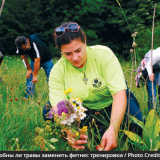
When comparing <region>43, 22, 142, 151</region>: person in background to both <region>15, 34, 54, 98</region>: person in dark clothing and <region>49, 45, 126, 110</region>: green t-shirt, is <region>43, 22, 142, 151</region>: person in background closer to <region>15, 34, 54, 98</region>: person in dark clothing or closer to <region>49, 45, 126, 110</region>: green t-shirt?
<region>49, 45, 126, 110</region>: green t-shirt

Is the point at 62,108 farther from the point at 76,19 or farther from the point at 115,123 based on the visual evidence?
the point at 76,19

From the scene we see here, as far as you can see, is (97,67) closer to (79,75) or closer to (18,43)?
(79,75)

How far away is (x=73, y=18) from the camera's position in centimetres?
1275

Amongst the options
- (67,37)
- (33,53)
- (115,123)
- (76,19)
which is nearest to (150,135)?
(115,123)

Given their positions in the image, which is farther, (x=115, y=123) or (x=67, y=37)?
(x=67, y=37)

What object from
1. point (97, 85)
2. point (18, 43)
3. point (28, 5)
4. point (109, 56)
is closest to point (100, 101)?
point (97, 85)

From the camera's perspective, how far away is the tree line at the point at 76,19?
12203mm

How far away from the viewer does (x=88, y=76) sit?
5.94 ft

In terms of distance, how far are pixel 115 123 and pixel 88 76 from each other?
1.81 ft

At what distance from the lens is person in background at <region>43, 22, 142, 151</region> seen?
1.60m

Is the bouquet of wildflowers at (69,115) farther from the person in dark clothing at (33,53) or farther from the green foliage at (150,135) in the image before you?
the person in dark clothing at (33,53)

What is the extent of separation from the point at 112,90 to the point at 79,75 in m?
0.38

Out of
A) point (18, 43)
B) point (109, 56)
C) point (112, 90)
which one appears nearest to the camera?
point (112, 90)

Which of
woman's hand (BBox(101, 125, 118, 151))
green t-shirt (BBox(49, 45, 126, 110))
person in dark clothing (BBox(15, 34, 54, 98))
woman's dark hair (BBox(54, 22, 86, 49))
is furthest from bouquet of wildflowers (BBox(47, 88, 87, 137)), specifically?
person in dark clothing (BBox(15, 34, 54, 98))
